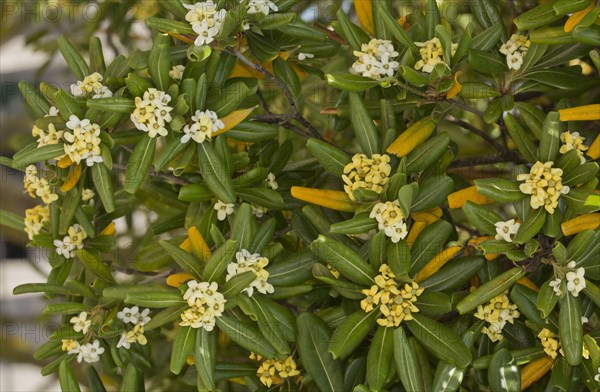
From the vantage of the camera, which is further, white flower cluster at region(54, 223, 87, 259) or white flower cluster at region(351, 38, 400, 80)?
white flower cluster at region(54, 223, 87, 259)

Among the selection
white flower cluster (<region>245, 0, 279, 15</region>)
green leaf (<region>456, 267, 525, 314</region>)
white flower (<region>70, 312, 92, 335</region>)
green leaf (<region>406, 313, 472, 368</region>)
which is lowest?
white flower (<region>70, 312, 92, 335</region>)

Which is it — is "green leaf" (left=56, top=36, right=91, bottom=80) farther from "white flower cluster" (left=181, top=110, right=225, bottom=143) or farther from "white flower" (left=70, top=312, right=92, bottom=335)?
"white flower" (left=70, top=312, right=92, bottom=335)

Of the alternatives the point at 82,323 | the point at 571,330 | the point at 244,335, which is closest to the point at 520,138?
the point at 571,330

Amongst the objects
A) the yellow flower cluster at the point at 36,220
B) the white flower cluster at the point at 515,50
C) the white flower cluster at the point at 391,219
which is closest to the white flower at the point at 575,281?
the white flower cluster at the point at 391,219

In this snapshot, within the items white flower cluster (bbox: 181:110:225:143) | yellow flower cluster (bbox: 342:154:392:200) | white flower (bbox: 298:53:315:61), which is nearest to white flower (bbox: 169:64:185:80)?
white flower cluster (bbox: 181:110:225:143)

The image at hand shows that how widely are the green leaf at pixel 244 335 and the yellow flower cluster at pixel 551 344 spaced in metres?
0.39

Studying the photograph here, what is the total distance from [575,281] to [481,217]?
0.15 metres

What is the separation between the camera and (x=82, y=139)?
1165 millimetres

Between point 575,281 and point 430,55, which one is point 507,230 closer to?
point 575,281

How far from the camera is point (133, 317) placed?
1.31 meters

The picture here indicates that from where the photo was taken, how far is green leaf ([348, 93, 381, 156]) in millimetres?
1179

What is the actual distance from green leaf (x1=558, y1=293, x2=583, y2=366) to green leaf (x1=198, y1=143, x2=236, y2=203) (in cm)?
50

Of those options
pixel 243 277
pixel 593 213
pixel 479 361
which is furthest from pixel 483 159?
pixel 243 277

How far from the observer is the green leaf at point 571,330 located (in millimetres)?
1059
